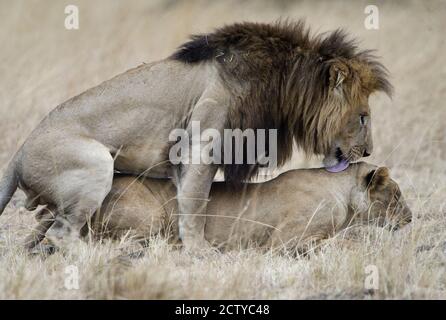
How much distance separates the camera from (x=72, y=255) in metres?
6.63

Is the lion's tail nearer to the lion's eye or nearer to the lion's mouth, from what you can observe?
the lion's mouth

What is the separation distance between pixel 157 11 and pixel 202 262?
8.32m

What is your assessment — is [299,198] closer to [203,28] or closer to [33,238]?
[33,238]

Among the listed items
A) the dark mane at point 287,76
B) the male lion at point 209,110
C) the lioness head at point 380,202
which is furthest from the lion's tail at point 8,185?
the lioness head at point 380,202

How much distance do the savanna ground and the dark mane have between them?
86 cm

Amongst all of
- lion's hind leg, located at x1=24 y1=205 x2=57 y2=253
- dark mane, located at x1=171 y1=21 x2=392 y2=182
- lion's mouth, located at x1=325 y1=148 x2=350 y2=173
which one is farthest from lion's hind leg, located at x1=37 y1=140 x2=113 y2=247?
lion's mouth, located at x1=325 y1=148 x2=350 y2=173

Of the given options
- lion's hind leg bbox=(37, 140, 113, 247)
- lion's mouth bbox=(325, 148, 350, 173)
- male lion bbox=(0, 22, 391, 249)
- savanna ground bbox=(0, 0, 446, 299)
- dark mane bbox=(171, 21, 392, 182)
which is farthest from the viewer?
lion's mouth bbox=(325, 148, 350, 173)

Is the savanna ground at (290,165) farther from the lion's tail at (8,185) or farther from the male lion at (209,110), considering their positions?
the male lion at (209,110)

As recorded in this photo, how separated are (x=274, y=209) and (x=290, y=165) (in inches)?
132

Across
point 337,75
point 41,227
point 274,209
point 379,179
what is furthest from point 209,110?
point 41,227

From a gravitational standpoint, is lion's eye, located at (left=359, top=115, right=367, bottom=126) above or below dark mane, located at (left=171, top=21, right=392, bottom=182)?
below

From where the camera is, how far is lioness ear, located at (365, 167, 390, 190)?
24.1 ft

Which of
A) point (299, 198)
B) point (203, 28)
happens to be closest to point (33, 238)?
point (299, 198)
